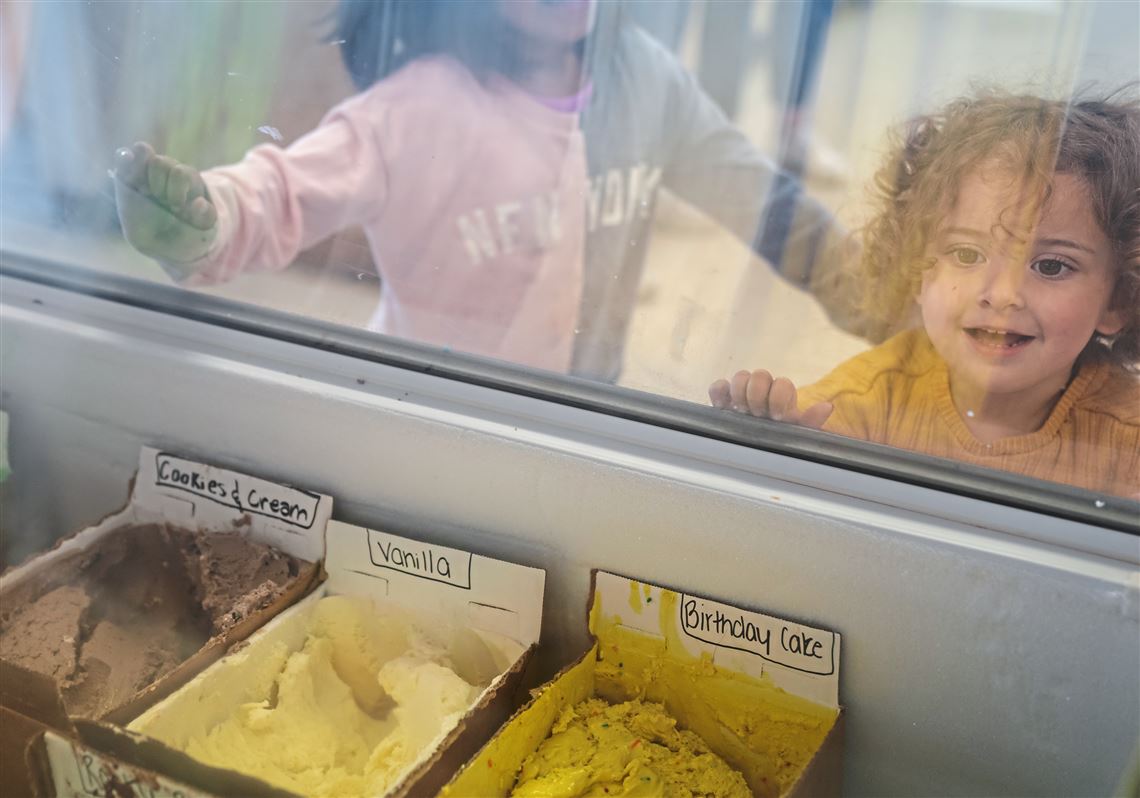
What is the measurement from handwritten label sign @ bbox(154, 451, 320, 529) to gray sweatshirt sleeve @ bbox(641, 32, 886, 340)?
0.57m

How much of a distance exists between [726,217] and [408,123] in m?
0.46

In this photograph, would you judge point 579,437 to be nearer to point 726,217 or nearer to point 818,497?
point 818,497

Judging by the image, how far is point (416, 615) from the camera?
98cm

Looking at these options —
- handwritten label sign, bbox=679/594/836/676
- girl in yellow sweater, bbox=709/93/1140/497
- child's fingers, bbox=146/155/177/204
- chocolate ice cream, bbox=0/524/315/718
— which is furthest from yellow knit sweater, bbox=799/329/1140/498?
child's fingers, bbox=146/155/177/204

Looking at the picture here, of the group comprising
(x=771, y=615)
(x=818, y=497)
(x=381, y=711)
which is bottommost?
(x=381, y=711)

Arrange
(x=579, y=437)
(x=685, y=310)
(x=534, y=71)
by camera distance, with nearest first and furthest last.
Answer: (x=579, y=437), (x=685, y=310), (x=534, y=71)

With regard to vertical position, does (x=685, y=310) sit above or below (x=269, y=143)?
below

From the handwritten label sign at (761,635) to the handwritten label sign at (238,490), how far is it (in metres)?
0.40

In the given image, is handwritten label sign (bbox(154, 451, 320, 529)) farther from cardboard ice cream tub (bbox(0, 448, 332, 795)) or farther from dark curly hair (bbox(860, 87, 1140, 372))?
dark curly hair (bbox(860, 87, 1140, 372))

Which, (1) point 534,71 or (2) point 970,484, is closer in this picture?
(2) point 970,484

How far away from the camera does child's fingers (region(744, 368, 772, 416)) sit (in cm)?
88

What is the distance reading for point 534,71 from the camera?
1346mm

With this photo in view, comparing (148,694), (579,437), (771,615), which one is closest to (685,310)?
(579,437)

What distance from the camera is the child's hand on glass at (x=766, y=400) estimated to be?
87cm
